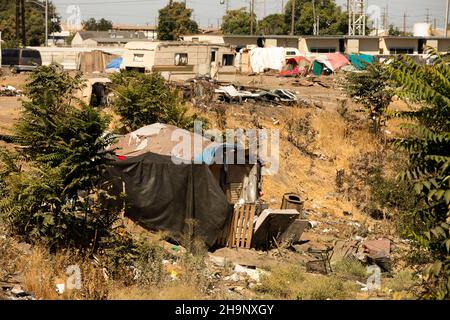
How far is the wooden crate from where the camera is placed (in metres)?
14.0

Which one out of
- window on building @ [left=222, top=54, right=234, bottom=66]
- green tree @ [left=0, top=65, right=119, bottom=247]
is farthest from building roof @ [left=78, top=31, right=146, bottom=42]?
green tree @ [left=0, top=65, right=119, bottom=247]

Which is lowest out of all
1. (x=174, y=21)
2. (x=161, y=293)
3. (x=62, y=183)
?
(x=161, y=293)

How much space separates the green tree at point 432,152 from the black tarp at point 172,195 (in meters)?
5.85

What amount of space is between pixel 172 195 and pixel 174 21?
63873 mm

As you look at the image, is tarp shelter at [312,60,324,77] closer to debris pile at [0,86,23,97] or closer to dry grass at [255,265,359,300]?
debris pile at [0,86,23,97]

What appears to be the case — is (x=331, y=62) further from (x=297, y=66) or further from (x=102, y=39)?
(x=102, y=39)

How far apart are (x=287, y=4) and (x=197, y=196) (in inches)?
2832

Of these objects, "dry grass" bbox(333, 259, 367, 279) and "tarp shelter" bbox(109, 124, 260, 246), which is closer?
"dry grass" bbox(333, 259, 367, 279)

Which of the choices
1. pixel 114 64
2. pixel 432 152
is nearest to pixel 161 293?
pixel 432 152

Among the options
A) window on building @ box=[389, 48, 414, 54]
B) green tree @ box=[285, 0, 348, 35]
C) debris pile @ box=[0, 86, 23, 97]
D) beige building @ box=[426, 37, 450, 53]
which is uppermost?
green tree @ box=[285, 0, 348, 35]

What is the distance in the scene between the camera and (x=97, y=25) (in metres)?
109

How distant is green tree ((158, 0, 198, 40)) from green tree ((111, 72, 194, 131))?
54119mm

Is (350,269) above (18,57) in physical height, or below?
below

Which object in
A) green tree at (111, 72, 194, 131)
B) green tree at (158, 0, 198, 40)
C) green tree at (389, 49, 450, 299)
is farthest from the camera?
green tree at (158, 0, 198, 40)
